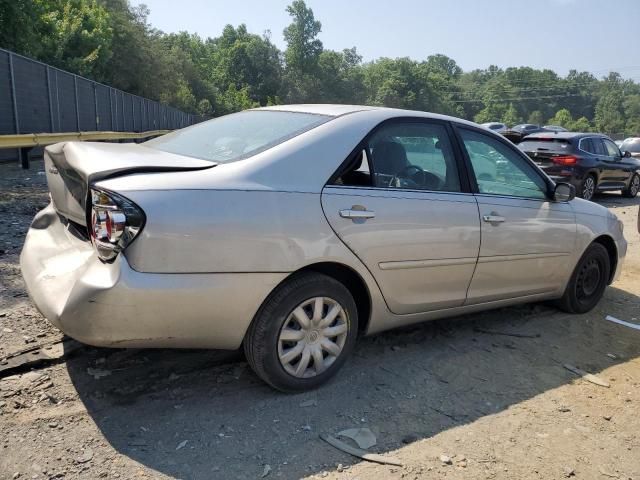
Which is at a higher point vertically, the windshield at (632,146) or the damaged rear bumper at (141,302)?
the windshield at (632,146)

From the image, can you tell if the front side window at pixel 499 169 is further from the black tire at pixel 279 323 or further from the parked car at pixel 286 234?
the black tire at pixel 279 323

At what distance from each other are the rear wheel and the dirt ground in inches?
381

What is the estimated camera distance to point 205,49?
92688mm

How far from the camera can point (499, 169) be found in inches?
165

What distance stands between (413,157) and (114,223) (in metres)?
1.98

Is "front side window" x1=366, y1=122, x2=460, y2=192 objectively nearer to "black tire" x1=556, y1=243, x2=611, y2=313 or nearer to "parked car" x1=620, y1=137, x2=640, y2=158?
"black tire" x1=556, y1=243, x2=611, y2=313

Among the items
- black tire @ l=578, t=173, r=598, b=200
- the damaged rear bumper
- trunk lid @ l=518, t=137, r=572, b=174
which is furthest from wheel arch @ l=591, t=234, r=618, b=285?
black tire @ l=578, t=173, r=598, b=200

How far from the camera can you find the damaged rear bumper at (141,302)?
8.41ft

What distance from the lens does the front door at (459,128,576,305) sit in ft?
12.8

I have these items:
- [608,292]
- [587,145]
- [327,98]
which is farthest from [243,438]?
[327,98]

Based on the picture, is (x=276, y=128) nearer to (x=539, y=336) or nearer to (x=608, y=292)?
(x=539, y=336)

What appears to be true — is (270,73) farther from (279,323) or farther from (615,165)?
(279,323)

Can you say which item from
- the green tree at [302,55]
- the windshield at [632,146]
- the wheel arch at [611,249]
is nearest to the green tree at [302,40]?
the green tree at [302,55]

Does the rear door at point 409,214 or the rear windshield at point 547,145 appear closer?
the rear door at point 409,214
